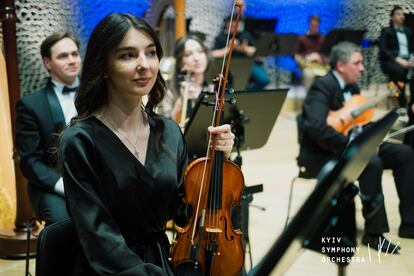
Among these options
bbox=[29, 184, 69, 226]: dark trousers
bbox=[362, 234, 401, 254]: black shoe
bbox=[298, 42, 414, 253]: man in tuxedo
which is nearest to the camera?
bbox=[29, 184, 69, 226]: dark trousers

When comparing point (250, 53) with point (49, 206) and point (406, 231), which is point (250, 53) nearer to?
point (406, 231)

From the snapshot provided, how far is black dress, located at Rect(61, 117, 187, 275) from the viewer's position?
161cm

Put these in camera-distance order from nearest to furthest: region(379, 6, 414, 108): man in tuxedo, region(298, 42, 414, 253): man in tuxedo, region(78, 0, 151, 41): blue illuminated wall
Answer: region(298, 42, 414, 253): man in tuxedo, region(78, 0, 151, 41): blue illuminated wall, region(379, 6, 414, 108): man in tuxedo

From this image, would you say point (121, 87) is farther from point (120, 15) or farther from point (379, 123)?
point (379, 123)

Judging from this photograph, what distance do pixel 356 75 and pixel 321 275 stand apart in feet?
4.74

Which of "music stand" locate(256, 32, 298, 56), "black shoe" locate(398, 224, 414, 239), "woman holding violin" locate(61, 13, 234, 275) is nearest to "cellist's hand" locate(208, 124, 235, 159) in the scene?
"woman holding violin" locate(61, 13, 234, 275)

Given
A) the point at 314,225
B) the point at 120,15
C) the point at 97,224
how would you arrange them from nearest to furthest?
the point at 314,225 < the point at 97,224 < the point at 120,15

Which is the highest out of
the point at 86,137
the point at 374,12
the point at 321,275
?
the point at 374,12

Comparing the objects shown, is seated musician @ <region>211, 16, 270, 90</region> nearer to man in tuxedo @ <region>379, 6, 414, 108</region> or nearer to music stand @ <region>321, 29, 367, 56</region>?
music stand @ <region>321, 29, 367, 56</region>

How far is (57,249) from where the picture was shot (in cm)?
168

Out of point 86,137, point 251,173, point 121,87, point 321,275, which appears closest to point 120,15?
→ point 121,87

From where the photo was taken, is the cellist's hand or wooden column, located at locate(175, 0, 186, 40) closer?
the cellist's hand

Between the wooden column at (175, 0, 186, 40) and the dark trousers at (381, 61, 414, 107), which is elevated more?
the wooden column at (175, 0, 186, 40)

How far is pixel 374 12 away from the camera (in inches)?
212
